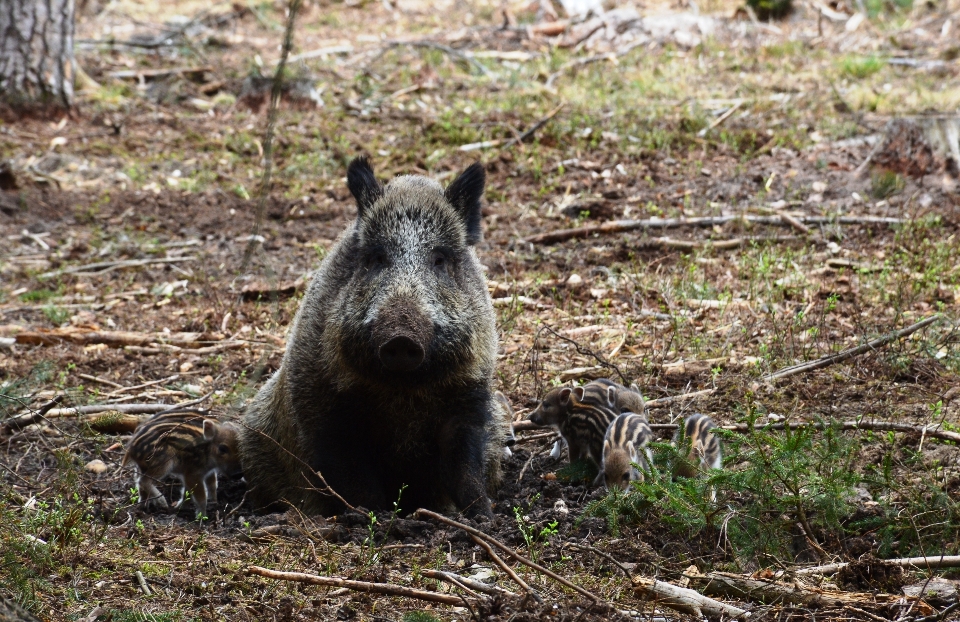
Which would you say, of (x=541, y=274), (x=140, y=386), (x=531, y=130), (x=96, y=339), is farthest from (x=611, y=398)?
(x=531, y=130)

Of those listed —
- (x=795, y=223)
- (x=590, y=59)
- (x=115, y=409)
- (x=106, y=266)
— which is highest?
(x=590, y=59)

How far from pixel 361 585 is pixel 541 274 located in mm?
5951

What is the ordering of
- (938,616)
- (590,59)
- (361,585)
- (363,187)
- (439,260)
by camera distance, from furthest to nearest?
(590,59) < (363,187) < (439,260) < (361,585) < (938,616)

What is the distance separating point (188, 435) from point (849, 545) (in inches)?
143

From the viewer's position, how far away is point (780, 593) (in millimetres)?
3514

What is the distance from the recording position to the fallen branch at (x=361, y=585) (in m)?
3.33

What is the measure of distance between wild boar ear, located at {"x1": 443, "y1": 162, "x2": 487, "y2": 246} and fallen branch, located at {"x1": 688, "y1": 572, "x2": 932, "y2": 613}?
2.59m

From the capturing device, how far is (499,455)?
224 inches

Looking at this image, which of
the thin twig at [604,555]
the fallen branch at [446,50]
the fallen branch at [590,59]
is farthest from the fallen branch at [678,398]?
the fallen branch at [446,50]

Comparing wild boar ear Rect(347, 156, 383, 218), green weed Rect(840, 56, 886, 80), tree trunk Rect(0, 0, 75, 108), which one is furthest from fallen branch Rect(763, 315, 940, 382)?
tree trunk Rect(0, 0, 75, 108)

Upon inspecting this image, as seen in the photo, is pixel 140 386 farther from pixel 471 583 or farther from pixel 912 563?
pixel 912 563

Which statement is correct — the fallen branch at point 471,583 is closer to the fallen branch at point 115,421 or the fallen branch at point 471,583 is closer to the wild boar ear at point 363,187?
the wild boar ear at point 363,187

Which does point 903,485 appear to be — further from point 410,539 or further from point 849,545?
point 410,539

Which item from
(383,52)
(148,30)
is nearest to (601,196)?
(383,52)
